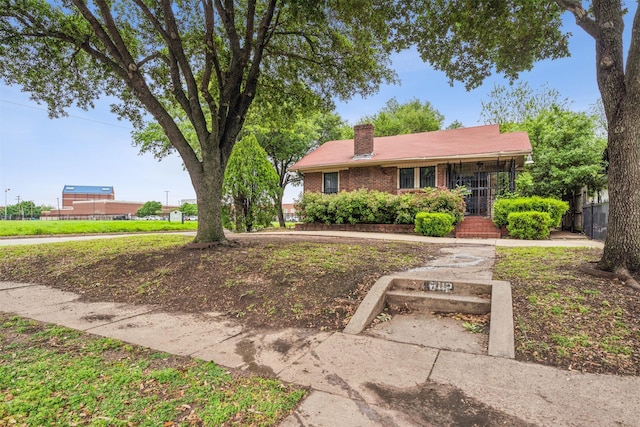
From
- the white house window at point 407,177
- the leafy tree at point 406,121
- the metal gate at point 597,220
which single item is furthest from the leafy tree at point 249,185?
the leafy tree at point 406,121

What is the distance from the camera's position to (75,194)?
328ft

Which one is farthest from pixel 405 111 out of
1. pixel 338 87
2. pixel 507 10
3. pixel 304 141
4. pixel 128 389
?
pixel 128 389

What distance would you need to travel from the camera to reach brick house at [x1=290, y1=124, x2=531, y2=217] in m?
14.8

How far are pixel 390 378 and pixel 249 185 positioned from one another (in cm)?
1249

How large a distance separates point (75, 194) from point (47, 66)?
112288mm

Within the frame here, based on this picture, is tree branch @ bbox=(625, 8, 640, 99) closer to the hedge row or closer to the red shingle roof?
the hedge row

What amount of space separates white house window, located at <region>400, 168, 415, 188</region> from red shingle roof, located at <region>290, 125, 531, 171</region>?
2.75 ft

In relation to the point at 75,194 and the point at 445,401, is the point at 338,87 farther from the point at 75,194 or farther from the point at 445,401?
the point at 75,194

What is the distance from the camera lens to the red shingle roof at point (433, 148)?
47.3 ft

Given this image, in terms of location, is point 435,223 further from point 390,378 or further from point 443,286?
point 390,378

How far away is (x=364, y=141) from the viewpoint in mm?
17312

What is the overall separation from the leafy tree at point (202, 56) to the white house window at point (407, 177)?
734 cm

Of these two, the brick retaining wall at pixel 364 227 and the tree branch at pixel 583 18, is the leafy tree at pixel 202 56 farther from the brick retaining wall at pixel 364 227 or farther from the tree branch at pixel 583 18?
the brick retaining wall at pixel 364 227

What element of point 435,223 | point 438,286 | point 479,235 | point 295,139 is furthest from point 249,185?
point 438,286
